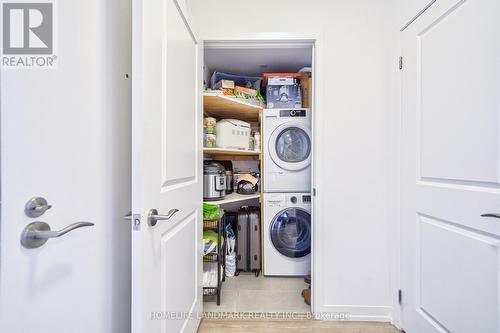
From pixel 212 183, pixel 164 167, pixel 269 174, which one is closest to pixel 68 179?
pixel 164 167

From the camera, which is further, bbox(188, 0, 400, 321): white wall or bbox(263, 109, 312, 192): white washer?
bbox(263, 109, 312, 192): white washer

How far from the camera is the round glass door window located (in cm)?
217

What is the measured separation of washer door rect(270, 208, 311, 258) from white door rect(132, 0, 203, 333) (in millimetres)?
1034

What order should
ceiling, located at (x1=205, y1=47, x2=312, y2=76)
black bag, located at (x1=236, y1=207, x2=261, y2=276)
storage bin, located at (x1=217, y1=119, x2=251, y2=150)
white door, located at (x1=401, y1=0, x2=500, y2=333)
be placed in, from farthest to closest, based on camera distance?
black bag, located at (x1=236, y1=207, x2=261, y2=276) < ceiling, located at (x1=205, y1=47, x2=312, y2=76) < storage bin, located at (x1=217, y1=119, x2=251, y2=150) < white door, located at (x1=401, y1=0, x2=500, y2=333)

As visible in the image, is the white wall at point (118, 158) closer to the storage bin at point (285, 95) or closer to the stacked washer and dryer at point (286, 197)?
the stacked washer and dryer at point (286, 197)

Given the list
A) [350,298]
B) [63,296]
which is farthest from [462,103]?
[63,296]

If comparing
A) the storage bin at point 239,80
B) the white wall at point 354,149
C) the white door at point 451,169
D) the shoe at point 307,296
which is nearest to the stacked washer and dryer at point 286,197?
the shoe at point 307,296

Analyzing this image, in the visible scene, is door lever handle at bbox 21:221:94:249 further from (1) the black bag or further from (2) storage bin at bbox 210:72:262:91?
(2) storage bin at bbox 210:72:262:91

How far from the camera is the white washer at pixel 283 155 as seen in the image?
7.05 feet

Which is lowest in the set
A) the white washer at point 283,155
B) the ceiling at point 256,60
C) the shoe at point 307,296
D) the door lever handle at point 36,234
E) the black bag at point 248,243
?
the shoe at point 307,296

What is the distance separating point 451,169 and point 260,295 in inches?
63.1

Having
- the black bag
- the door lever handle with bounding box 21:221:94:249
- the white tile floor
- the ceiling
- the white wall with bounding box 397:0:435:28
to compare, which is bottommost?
the white tile floor

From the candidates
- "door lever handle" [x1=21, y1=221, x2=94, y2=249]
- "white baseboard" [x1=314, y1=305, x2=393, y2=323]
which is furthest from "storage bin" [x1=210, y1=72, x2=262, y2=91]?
"white baseboard" [x1=314, y1=305, x2=393, y2=323]

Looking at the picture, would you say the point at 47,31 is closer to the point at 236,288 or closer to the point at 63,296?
the point at 63,296
